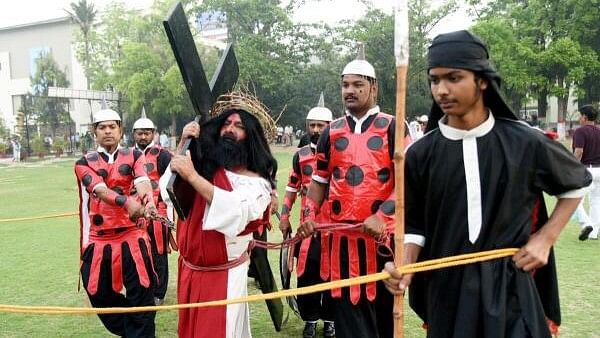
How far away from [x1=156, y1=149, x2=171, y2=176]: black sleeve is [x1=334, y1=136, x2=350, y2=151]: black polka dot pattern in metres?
3.19

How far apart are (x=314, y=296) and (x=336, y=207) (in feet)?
3.66

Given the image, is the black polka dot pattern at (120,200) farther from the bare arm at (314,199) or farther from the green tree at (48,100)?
the green tree at (48,100)

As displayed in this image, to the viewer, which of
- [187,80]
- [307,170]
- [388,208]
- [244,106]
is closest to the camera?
[187,80]

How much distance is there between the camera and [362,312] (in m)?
3.71

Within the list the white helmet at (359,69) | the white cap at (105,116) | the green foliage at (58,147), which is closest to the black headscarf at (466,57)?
the white helmet at (359,69)

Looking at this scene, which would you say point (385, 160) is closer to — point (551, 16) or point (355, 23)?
point (551, 16)

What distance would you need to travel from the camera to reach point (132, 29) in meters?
36.2

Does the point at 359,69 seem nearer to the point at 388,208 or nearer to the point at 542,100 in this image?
the point at 388,208

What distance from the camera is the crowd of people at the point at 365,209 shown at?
2299mm

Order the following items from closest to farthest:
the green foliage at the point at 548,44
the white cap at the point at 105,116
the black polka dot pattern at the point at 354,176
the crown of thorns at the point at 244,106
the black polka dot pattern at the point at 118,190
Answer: the crown of thorns at the point at 244,106
the black polka dot pattern at the point at 354,176
the black polka dot pattern at the point at 118,190
the white cap at the point at 105,116
the green foliage at the point at 548,44

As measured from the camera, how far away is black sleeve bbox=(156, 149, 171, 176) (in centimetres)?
656

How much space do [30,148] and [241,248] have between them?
34.9 m

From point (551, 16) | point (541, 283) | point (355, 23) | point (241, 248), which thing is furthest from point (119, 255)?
point (355, 23)

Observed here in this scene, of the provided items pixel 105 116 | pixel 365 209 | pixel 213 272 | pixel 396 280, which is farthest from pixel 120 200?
pixel 396 280
